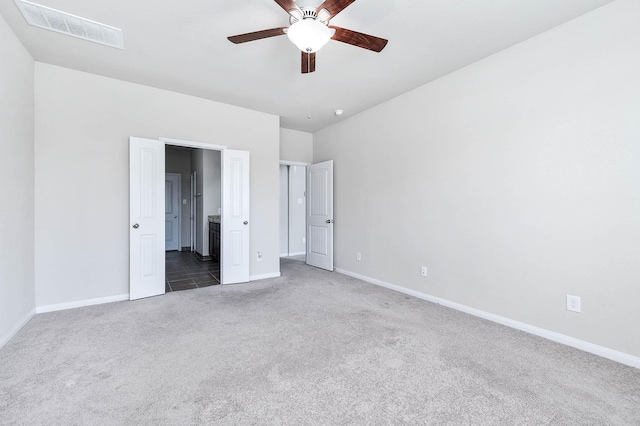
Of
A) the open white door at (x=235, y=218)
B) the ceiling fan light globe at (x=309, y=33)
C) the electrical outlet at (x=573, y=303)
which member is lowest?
the electrical outlet at (x=573, y=303)

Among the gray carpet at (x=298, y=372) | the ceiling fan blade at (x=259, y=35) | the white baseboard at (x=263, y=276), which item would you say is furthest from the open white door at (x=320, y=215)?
the ceiling fan blade at (x=259, y=35)

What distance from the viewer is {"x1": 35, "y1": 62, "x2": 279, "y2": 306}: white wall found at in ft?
10.4

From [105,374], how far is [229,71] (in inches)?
123

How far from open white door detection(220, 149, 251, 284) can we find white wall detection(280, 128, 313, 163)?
1.31 meters

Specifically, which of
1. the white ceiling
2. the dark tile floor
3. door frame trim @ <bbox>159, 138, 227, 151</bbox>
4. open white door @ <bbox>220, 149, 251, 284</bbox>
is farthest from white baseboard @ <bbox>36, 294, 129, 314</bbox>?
the white ceiling

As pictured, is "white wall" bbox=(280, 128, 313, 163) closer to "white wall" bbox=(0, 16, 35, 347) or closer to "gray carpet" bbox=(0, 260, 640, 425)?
"gray carpet" bbox=(0, 260, 640, 425)

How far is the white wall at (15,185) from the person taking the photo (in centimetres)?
242

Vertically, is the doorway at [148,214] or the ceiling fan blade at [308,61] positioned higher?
the ceiling fan blade at [308,61]

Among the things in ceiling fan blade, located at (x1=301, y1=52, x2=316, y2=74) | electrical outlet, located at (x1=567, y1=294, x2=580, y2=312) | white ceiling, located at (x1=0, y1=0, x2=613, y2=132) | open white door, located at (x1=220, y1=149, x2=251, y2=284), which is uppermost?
white ceiling, located at (x1=0, y1=0, x2=613, y2=132)

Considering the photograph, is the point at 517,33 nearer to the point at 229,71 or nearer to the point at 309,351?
the point at 229,71

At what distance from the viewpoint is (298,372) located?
202cm

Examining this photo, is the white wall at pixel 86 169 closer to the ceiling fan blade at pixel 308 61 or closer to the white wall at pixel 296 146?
the white wall at pixel 296 146

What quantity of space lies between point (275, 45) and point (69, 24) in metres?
1.80

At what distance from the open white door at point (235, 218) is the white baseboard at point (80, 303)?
1280 millimetres
